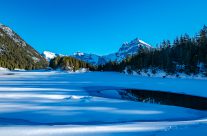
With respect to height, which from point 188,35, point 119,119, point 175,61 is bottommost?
point 119,119

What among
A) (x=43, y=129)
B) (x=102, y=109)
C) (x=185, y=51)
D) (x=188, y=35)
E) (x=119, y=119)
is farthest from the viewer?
(x=188, y=35)

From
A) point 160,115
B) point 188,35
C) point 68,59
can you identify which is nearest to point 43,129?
point 160,115

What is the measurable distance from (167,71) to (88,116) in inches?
3412

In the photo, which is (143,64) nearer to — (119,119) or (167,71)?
(167,71)

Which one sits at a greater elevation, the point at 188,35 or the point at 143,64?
the point at 188,35

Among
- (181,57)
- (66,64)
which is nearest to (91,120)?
(181,57)

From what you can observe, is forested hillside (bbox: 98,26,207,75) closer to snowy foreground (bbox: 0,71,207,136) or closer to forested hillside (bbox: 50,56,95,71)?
forested hillside (bbox: 50,56,95,71)

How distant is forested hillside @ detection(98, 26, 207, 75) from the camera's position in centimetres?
9050

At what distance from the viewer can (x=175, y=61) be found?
334ft

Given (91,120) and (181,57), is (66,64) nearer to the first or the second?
(181,57)

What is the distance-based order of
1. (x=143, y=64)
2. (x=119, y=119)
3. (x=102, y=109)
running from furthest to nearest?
(x=143, y=64)
(x=102, y=109)
(x=119, y=119)

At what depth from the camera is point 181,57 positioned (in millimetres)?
99000

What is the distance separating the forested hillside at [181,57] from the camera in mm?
90500

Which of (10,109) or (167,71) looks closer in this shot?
(10,109)
